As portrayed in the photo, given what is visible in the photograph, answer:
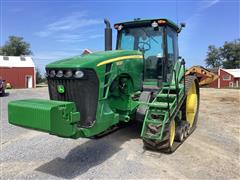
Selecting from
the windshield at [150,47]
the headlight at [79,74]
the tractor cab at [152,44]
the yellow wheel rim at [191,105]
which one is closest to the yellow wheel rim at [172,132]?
the tractor cab at [152,44]

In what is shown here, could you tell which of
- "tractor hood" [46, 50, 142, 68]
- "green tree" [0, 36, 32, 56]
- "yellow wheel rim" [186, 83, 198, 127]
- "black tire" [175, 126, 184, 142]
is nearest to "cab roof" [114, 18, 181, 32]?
"tractor hood" [46, 50, 142, 68]

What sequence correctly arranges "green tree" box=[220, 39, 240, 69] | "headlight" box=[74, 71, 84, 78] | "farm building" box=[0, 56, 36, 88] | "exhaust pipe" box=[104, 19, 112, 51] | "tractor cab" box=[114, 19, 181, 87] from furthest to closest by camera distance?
"green tree" box=[220, 39, 240, 69], "farm building" box=[0, 56, 36, 88], "tractor cab" box=[114, 19, 181, 87], "exhaust pipe" box=[104, 19, 112, 51], "headlight" box=[74, 71, 84, 78]

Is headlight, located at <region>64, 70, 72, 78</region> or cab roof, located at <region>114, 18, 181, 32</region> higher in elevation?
cab roof, located at <region>114, 18, 181, 32</region>

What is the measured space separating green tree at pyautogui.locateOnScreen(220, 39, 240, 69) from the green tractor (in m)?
62.4

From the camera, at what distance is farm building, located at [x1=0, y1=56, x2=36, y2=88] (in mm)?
30734

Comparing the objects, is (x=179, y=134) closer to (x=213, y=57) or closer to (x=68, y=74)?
(x=68, y=74)

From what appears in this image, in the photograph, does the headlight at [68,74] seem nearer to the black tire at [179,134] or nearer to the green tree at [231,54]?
the black tire at [179,134]

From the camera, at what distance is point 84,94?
438 cm

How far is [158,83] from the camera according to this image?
19.4 ft

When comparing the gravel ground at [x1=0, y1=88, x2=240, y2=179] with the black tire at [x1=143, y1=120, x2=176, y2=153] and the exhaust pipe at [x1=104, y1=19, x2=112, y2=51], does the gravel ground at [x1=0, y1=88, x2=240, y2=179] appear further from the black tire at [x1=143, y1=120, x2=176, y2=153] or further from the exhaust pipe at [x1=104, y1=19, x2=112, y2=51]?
the exhaust pipe at [x1=104, y1=19, x2=112, y2=51]

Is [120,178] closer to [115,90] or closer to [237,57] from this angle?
[115,90]

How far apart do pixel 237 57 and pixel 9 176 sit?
66945 mm

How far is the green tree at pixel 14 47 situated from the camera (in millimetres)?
53188

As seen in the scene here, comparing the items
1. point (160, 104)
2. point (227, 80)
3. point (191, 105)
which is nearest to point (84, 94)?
point (160, 104)
